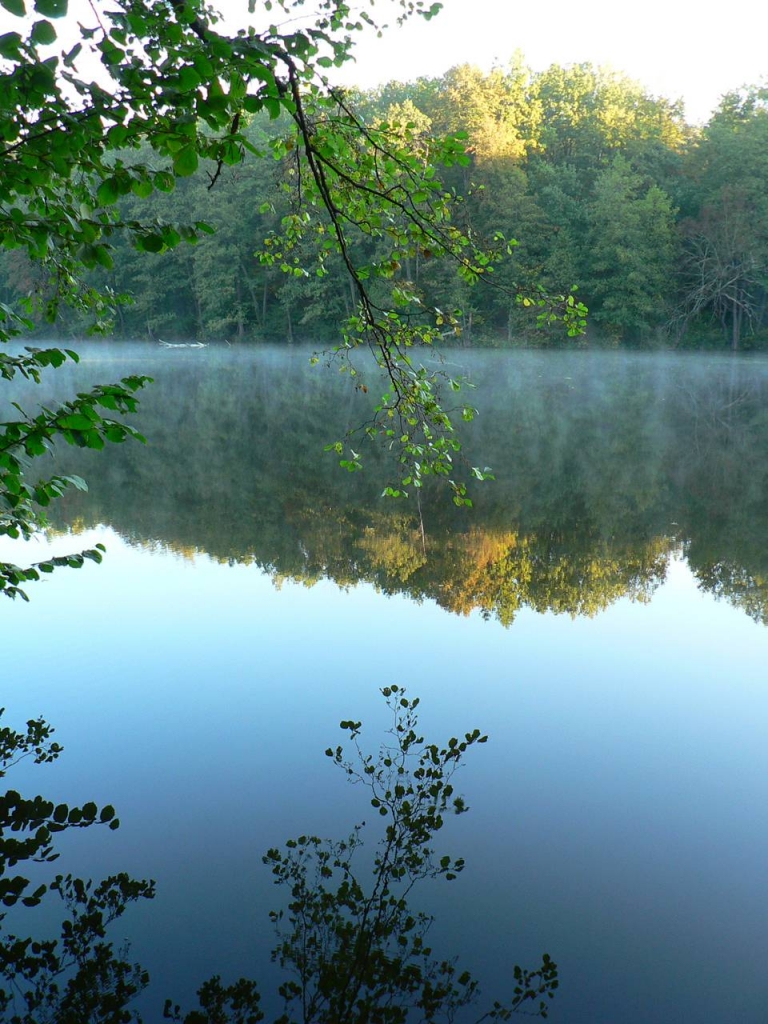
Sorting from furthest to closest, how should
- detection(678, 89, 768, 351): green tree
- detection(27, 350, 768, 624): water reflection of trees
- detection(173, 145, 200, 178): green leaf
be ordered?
1. detection(678, 89, 768, 351): green tree
2. detection(27, 350, 768, 624): water reflection of trees
3. detection(173, 145, 200, 178): green leaf

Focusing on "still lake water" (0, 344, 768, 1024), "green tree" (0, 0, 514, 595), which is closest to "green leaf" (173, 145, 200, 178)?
"green tree" (0, 0, 514, 595)

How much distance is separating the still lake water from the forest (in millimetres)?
35512

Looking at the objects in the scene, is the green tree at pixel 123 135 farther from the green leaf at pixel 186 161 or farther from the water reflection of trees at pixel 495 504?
the water reflection of trees at pixel 495 504

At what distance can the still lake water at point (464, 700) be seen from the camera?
12.9ft

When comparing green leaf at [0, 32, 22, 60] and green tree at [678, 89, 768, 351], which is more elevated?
green tree at [678, 89, 768, 351]

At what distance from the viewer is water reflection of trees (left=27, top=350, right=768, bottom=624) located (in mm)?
9305

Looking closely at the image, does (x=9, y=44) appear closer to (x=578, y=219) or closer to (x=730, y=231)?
(x=730, y=231)

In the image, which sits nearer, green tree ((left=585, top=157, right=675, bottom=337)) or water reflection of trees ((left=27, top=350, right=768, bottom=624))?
water reflection of trees ((left=27, top=350, right=768, bottom=624))

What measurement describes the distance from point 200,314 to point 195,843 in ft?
216

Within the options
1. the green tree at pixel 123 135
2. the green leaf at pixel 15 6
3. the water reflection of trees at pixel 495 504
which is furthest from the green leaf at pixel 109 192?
the water reflection of trees at pixel 495 504

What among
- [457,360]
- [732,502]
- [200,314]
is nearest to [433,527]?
[732,502]

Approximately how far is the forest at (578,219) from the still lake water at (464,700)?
35.5m

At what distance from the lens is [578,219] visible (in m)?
53.6

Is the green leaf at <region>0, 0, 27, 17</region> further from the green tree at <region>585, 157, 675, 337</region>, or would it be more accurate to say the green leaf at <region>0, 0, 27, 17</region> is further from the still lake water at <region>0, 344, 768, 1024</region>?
the green tree at <region>585, 157, 675, 337</region>
